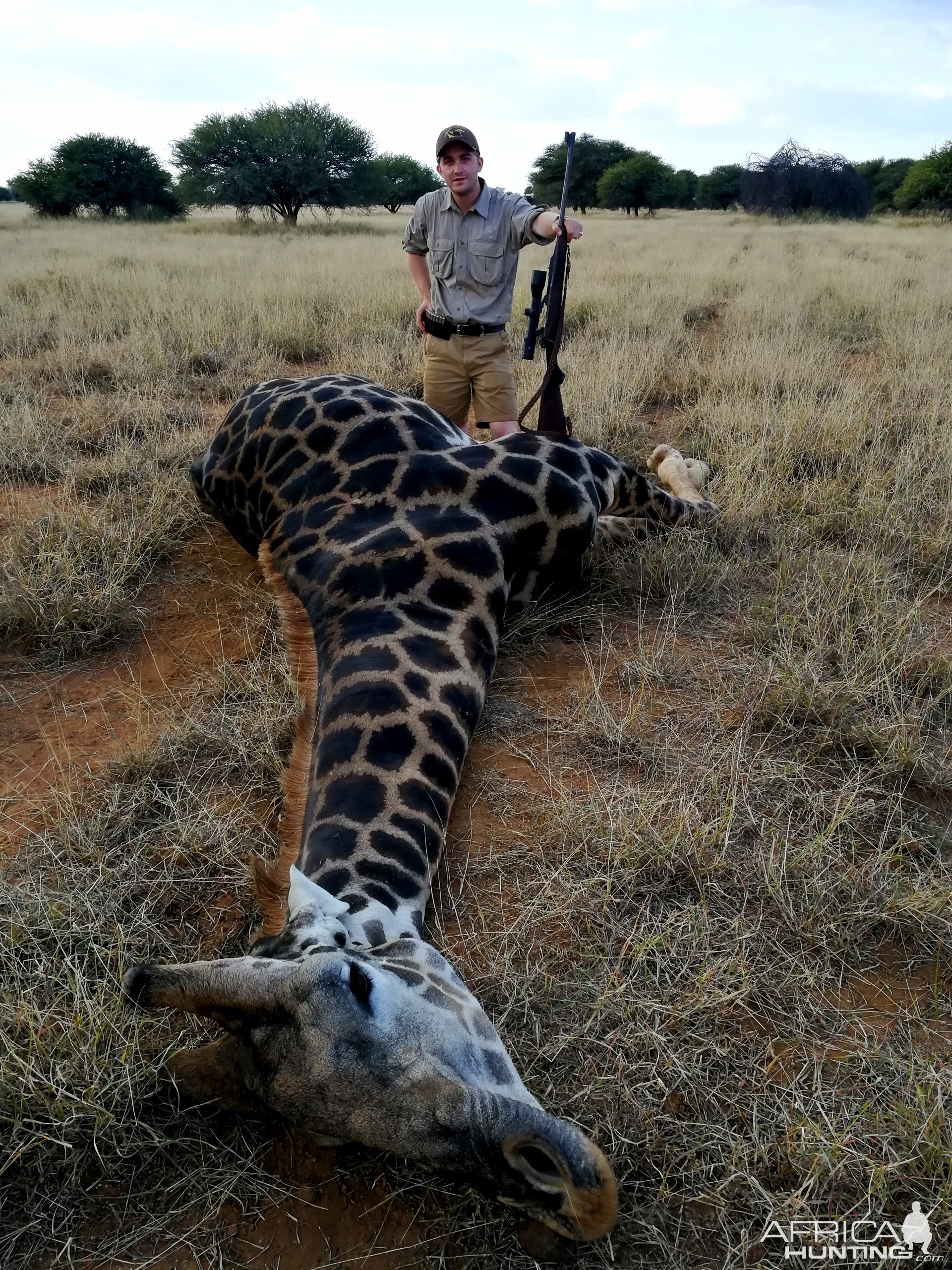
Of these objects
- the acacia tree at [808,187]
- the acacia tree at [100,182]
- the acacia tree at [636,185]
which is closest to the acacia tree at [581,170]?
the acacia tree at [636,185]

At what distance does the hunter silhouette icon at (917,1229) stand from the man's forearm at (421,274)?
5887mm

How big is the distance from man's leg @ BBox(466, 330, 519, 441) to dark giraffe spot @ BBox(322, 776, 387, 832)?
3909 millimetres

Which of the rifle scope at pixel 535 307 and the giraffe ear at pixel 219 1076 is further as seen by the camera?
the rifle scope at pixel 535 307

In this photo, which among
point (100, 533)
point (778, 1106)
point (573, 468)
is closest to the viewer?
point (778, 1106)

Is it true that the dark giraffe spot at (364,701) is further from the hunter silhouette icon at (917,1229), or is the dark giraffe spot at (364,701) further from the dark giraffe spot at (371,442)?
the hunter silhouette icon at (917,1229)

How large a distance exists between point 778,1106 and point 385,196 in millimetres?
48545

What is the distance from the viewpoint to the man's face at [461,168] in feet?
18.2

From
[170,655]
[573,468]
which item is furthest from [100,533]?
[573,468]

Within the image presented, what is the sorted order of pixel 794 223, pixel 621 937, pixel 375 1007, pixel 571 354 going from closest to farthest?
pixel 375 1007, pixel 621 937, pixel 571 354, pixel 794 223

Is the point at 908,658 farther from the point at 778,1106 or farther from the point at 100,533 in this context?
the point at 100,533

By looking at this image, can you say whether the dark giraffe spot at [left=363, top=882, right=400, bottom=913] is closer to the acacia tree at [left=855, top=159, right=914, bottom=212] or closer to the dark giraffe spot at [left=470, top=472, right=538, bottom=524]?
the dark giraffe spot at [left=470, top=472, right=538, bottom=524]

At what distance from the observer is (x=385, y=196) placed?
144 feet

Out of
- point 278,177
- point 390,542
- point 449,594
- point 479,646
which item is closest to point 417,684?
point 479,646

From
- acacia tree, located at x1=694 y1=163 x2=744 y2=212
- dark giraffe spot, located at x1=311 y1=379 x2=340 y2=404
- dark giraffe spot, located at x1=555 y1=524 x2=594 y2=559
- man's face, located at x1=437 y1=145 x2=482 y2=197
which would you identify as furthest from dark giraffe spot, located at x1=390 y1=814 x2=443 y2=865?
acacia tree, located at x1=694 y1=163 x2=744 y2=212
